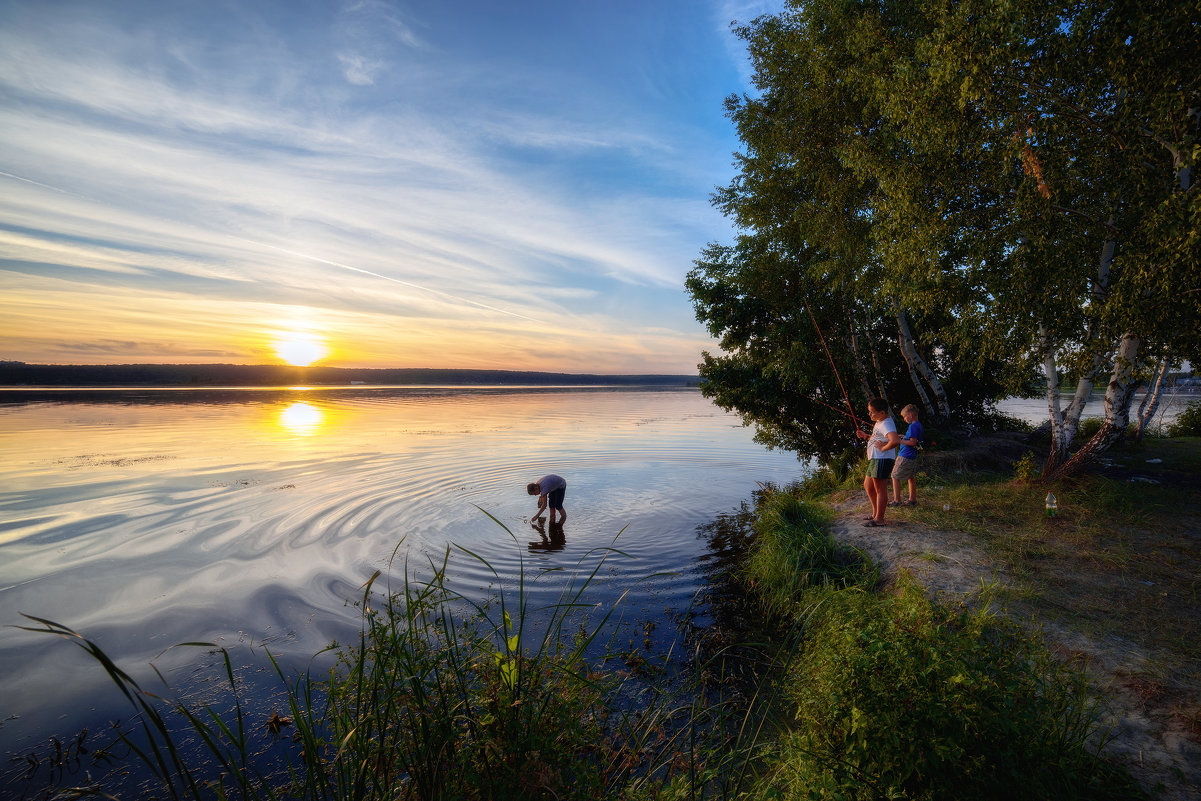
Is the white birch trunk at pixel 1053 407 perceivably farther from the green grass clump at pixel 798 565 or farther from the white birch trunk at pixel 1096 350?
the green grass clump at pixel 798 565

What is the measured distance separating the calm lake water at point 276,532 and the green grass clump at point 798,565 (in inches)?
50.9

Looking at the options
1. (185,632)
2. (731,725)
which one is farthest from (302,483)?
(731,725)

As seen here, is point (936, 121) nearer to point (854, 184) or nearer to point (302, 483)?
point (854, 184)

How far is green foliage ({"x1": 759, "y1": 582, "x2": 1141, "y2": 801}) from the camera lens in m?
3.58

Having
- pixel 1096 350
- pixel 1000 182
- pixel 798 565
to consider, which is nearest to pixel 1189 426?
pixel 1096 350

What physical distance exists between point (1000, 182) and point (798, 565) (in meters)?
8.98

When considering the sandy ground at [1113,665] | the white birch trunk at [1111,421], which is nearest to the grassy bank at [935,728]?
the sandy ground at [1113,665]

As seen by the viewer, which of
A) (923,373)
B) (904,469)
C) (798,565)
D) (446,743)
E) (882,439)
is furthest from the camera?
(923,373)

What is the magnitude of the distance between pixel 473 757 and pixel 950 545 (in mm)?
8472

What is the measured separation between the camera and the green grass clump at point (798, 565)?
838 centimetres

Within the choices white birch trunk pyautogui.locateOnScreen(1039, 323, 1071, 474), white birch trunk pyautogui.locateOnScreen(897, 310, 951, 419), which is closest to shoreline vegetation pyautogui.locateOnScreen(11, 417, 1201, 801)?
white birch trunk pyautogui.locateOnScreen(1039, 323, 1071, 474)

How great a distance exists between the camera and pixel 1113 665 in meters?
5.38

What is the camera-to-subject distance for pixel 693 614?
8.65 meters

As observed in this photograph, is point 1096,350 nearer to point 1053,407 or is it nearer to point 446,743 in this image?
point 1053,407
